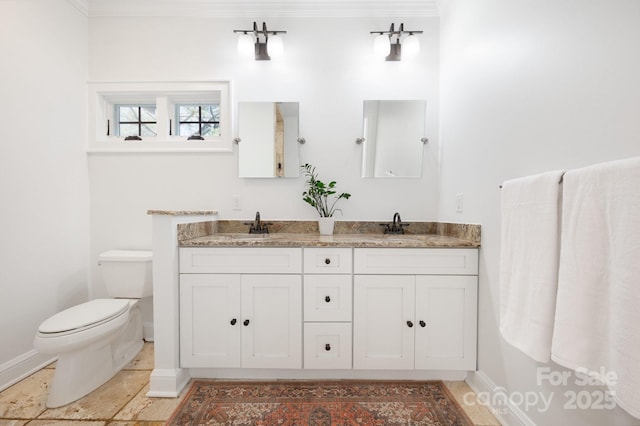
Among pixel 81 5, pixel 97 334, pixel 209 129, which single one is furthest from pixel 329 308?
pixel 81 5

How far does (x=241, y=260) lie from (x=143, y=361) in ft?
3.61

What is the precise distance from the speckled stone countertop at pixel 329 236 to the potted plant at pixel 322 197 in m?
0.10

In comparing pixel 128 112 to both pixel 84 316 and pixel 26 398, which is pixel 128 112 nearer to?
pixel 84 316

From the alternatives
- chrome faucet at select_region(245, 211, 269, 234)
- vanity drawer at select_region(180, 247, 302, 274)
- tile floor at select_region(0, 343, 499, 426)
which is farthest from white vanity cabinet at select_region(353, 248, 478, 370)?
chrome faucet at select_region(245, 211, 269, 234)

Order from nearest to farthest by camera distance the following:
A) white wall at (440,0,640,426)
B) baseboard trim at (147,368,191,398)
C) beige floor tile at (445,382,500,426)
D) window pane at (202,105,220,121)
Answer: white wall at (440,0,640,426), beige floor tile at (445,382,500,426), baseboard trim at (147,368,191,398), window pane at (202,105,220,121)

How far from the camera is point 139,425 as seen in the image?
1.29 m

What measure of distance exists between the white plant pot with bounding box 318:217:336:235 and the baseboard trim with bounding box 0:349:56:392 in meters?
2.04

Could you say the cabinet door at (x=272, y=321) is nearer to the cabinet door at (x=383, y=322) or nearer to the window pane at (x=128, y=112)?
the cabinet door at (x=383, y=322)

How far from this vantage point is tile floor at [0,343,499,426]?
1306mm

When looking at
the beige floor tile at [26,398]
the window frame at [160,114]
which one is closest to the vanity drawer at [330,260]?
the window frame at [160,114]

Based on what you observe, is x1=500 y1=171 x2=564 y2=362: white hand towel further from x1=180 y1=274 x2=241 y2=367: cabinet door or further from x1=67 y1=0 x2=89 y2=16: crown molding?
x1=67 y1=0 x2=89 y2=16: crown molding

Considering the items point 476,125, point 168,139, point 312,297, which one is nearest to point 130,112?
point 168,139

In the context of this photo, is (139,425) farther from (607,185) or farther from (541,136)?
(541,136)

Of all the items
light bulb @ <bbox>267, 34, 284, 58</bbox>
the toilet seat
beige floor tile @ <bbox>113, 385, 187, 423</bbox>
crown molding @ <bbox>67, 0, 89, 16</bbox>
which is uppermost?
crown molding @ <bbox>67, 0, 89, 16</bbox>
